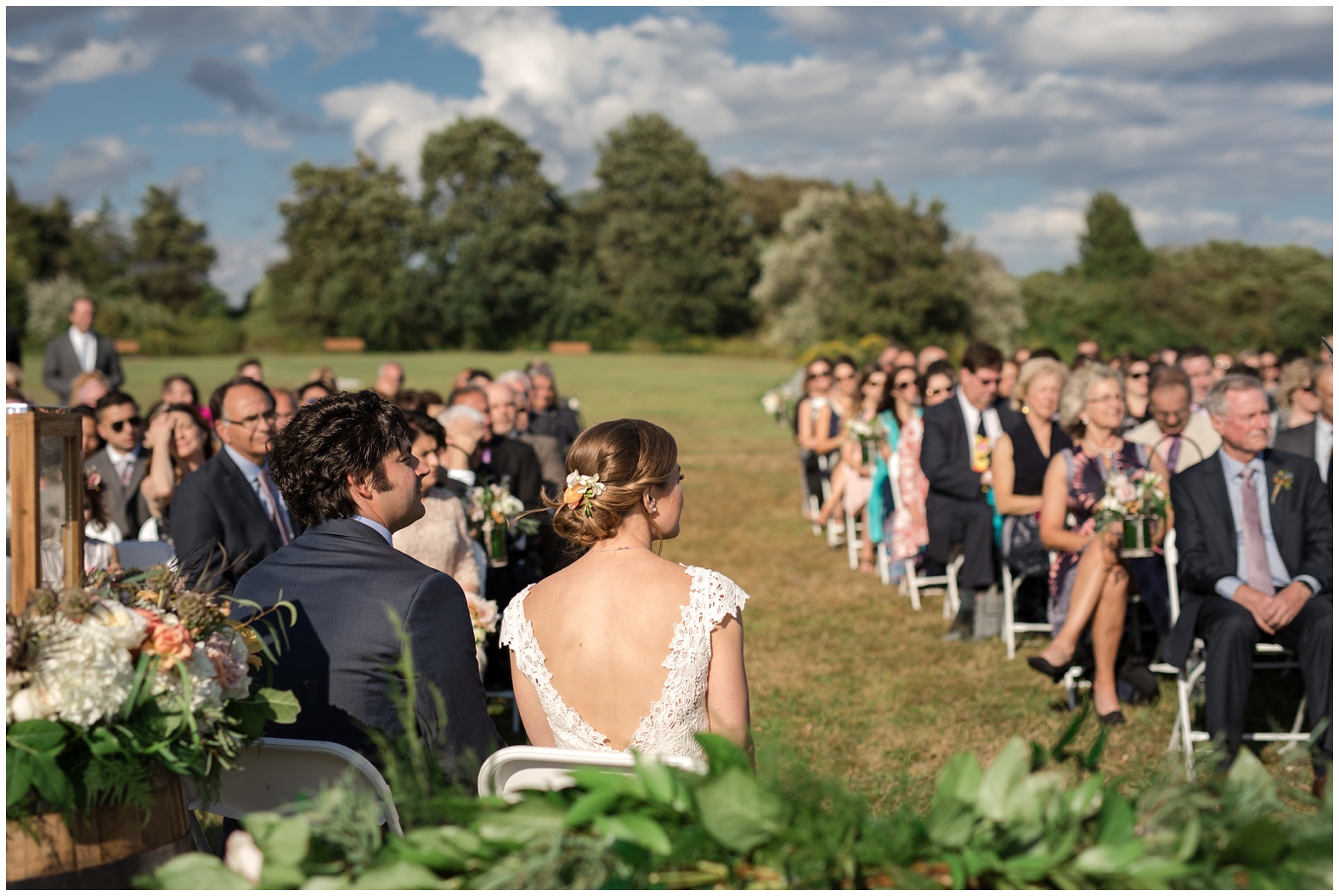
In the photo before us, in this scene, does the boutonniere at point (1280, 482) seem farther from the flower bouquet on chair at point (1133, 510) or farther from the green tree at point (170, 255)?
the green tree at point (170, 255)

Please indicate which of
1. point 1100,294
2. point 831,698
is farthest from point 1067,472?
point 1100,294

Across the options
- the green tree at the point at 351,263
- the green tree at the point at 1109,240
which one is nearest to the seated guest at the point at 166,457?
the green tree at the point at 351,263

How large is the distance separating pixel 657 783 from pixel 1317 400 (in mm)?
7974

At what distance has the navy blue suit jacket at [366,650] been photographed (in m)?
2.92

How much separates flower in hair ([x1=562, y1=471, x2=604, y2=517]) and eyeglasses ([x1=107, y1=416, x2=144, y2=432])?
5531mm

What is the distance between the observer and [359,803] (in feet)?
5.39

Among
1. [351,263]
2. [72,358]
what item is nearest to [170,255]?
[351,263]

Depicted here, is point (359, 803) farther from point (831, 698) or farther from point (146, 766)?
point (831, 698)

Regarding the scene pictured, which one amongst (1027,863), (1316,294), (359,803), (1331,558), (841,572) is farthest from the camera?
(1316,294)

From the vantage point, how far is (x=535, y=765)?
2.50 m

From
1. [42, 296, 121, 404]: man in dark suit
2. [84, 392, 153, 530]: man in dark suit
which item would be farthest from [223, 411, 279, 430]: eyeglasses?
[42, 296, 121, 404]: man in dark suit

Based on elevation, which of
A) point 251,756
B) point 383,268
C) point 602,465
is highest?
point 383,268

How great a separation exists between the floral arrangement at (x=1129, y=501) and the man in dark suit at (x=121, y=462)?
5889 mm

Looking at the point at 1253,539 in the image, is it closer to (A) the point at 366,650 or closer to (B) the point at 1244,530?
(B) the point at 1244,530
